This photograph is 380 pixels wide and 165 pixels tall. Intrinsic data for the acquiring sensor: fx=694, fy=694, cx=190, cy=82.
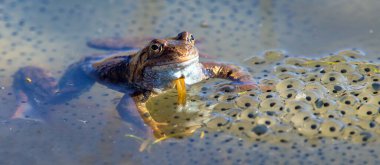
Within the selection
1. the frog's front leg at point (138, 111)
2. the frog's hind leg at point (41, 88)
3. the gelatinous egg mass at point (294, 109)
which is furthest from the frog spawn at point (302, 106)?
the frog's hind leg at point (41, 88)

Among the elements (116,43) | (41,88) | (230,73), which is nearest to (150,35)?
(116,43)

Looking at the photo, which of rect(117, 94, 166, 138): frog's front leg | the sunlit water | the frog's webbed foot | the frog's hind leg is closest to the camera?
the sunlit water

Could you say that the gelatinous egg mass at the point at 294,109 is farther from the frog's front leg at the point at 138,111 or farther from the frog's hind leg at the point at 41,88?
the frog's hind leg at the point at 41,88

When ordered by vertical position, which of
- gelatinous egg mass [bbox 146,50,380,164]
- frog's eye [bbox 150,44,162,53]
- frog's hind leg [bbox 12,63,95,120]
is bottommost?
frog's hind leg [bbox 12,63,95,120]

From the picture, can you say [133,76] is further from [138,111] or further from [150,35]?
[150,35]

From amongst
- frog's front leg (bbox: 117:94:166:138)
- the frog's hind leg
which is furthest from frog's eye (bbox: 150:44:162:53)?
the frog's hind leg

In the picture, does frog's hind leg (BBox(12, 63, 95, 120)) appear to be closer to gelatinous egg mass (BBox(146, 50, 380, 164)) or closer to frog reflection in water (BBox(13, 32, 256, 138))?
frog reflection in water (BBox(13, 32, 256, 138))

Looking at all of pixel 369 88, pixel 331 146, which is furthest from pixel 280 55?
pixel 331 146
